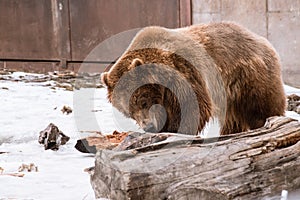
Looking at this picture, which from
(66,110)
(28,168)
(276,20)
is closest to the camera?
(28,168)

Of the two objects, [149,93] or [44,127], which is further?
[44,127]

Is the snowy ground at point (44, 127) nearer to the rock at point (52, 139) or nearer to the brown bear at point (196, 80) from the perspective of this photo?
the rock at point (52, 139)

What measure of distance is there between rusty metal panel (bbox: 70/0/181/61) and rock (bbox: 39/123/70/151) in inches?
184

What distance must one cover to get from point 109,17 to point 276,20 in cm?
258

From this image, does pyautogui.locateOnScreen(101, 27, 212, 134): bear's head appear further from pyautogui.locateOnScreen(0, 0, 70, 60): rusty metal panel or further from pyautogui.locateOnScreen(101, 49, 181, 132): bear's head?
pyautogui.locateOnScreen(0, 0, 70, 60): rusty metal panel

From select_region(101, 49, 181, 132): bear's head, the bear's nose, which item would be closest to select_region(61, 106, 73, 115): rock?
select_region(101, 49, 181, 132): bear's head

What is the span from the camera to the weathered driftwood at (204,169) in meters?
2.06

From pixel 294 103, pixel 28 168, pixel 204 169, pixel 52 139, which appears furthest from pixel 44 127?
pixel 204 169

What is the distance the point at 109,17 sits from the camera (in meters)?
8.61

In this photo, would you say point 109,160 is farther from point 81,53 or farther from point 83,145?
point 81,53

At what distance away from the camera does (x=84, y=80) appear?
7879 millimetres

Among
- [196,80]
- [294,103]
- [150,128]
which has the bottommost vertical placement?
[294,103]

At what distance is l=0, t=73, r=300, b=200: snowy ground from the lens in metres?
2.72

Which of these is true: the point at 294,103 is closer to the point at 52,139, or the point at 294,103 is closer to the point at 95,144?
the point at 95,144
